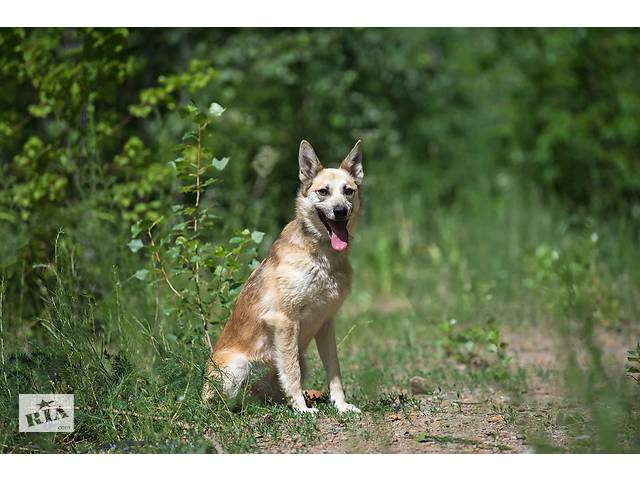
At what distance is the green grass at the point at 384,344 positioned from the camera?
5.34 meters

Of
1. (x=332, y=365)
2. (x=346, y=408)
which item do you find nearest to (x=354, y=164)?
(x=332, y=365)

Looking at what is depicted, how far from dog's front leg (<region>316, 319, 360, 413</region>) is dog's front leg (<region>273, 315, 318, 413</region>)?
0.66ft

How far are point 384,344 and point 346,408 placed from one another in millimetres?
2964

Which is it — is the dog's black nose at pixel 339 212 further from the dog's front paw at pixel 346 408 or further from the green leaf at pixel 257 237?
the dog's front paw at pixel 346 408

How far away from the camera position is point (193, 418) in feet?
18.3

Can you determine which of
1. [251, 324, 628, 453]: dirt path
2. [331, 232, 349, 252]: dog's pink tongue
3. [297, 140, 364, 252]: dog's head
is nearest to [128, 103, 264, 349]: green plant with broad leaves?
[297, 140, 364, 252]: dog's head

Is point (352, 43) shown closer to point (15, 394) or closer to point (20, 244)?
point (20, 244)

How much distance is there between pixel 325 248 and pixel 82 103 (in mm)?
3075

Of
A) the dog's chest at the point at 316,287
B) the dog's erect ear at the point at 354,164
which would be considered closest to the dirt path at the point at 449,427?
the dog's chest at the point at 316,287

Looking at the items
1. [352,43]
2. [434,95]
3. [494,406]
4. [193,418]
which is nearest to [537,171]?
[434,95]

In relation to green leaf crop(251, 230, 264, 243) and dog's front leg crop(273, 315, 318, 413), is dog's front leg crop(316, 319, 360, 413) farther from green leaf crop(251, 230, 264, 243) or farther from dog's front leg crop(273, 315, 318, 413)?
green leaf crop(251, 230, 264, 243)

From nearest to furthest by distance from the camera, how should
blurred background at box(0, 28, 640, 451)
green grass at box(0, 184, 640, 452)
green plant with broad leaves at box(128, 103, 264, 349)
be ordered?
1. green grass at box(0, 184, 640, 452)
2. green plant with broad leaves at box(128, 103, 264, 349)
3. blurred background at box(0, 28, 640, 451)

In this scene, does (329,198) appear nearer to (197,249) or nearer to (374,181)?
(197,249)

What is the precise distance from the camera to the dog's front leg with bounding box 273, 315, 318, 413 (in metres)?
5.84
